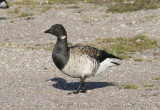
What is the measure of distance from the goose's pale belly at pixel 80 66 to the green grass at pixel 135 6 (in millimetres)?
19402

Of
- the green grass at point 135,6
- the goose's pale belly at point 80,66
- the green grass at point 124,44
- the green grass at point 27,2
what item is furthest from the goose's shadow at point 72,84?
the green grass at point 27,2

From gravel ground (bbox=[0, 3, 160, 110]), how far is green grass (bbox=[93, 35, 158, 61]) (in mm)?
712

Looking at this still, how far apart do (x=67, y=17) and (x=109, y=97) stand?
60.4 feet

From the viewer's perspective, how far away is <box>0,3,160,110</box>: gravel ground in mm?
11367

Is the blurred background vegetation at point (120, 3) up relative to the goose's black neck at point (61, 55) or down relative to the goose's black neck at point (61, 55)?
down

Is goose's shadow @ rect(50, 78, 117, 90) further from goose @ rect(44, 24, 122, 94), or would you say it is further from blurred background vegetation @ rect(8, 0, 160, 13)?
blurred background vegetation @ rect(8, 0, 160, 13)

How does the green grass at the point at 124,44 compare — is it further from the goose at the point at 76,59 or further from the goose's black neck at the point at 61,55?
the goose's black neck at the point at 61,55

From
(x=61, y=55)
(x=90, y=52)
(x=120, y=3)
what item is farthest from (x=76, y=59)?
(x=120, y=3)

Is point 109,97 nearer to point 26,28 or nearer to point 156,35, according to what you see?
point 156,35

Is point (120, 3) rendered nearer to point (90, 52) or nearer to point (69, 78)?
point (69, 78)

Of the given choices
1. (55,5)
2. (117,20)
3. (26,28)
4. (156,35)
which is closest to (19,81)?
(156,35)

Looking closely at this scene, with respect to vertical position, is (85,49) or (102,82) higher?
(85,49)

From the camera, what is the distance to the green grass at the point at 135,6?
103 ft

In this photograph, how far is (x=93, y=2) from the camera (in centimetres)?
3628
